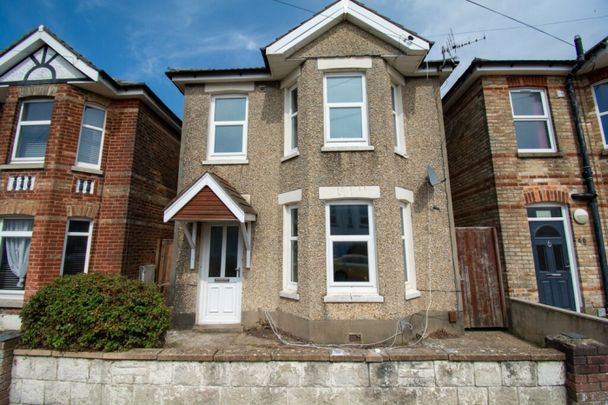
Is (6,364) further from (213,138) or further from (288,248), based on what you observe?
(213,138)

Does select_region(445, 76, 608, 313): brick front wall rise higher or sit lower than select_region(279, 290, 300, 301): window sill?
higher

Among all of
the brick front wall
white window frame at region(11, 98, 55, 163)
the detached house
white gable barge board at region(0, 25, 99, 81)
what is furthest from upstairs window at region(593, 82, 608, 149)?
white window frame at region(11, 98, 55, 163)

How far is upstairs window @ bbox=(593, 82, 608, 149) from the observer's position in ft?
25.1

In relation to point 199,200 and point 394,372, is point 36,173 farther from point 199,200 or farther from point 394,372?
point 394,372

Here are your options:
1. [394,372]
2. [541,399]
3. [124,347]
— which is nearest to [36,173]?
[124,347]

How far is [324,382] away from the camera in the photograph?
3764mm

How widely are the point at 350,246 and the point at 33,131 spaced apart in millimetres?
9115

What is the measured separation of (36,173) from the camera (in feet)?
24.2

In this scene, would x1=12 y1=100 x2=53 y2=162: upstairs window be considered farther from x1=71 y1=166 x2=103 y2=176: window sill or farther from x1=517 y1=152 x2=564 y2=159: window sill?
x1=517 y1=152 x2=564 y2=159: window sill

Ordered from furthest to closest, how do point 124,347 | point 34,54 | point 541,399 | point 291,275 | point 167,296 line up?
point 34,54
point 167,296
point 291,275
point 124,347
point 541,399

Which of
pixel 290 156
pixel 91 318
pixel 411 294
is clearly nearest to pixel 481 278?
pixel 411 294

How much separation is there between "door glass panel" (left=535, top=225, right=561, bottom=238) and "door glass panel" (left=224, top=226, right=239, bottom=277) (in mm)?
Answer: 7661

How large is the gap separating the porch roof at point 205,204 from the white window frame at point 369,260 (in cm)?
191

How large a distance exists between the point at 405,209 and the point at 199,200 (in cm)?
477
